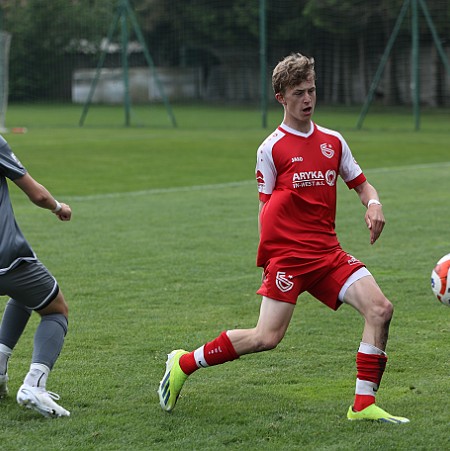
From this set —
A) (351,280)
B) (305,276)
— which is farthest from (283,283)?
(351,280)

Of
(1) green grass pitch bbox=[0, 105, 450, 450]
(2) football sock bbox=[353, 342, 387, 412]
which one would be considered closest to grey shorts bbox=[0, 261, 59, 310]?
(1) green grass pitch bbox=[0, 105, 450, 450]

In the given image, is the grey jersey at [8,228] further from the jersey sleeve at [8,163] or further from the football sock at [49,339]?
the football sock at [49,339]

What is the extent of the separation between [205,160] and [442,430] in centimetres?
1589

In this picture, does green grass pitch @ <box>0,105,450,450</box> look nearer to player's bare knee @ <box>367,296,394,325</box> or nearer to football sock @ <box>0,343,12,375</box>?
football sock @ <box>0,343,12,375</box>

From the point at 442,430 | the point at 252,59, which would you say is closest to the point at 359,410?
the point at 442,430

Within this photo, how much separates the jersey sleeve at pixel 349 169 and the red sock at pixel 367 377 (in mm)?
948

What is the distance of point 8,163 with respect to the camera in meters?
4.99

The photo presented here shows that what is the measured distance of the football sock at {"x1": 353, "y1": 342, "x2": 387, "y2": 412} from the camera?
508cm

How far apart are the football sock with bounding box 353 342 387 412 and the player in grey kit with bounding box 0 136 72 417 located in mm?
1489

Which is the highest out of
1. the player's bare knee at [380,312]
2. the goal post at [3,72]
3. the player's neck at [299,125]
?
the player's neck at [299,125]

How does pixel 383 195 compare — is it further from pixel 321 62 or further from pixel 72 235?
pixel 321 62

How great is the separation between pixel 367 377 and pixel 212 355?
0.81m

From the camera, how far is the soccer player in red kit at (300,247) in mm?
5129

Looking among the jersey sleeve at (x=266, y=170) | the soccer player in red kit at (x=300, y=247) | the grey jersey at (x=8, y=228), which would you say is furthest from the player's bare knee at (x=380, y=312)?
the grey jersey at (x=8, y=228)
